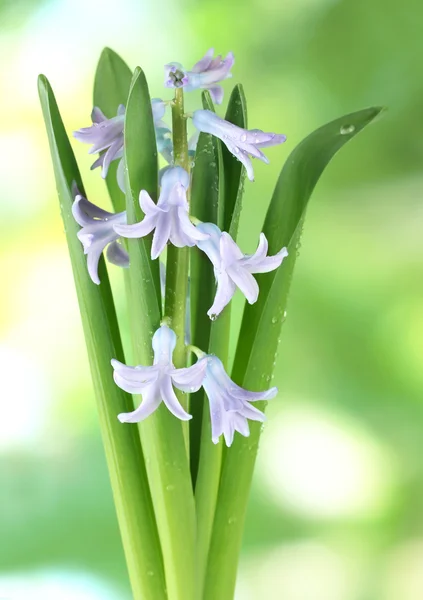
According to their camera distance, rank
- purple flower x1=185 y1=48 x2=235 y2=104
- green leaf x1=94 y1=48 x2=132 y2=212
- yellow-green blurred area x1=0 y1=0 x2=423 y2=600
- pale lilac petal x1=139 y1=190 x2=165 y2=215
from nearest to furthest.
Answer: pale lilac petal x1=139 y1=190 x2=165 y2=215 < purple flower x1=185 y1=48 x2=235 y2=104 < green leaf x1=94 y1=48 x2=132 y2=212 < yellow-green blurred area x1=0 y1=0 x2=423 y2=600

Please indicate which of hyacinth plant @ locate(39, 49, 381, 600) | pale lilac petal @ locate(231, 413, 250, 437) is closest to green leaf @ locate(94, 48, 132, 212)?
hyacinth plant @ locate(39, 49, 381, 600)

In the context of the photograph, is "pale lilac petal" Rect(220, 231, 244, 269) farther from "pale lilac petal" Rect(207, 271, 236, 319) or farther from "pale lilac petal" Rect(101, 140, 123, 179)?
"pale lilac petal" Rect(101, 140, 123, 179)

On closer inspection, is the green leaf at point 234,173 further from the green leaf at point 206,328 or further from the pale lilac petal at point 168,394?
the pale lilac petal at point 168,394

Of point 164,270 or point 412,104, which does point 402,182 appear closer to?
point 412,104

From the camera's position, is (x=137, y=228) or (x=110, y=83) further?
(x=110, y=83)

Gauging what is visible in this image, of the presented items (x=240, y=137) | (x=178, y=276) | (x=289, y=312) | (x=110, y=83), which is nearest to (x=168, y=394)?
(x=178, y=276)

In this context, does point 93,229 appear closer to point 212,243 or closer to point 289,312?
point 212,243

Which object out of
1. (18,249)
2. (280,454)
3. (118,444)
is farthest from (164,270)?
(280,454)

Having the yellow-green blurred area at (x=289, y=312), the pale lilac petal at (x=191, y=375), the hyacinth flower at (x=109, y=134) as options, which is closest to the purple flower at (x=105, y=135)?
the hyacinth flower at (x=109, y=134)
